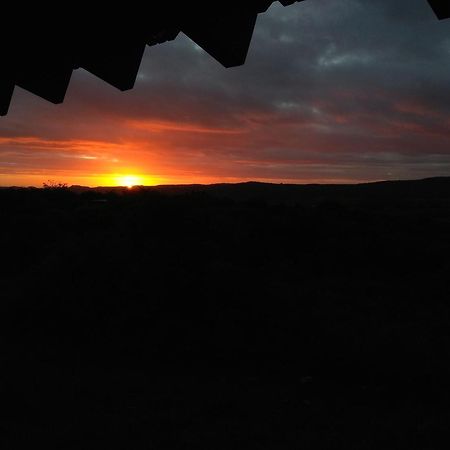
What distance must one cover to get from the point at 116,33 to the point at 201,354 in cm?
723

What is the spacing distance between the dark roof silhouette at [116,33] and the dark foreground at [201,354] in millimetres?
4900

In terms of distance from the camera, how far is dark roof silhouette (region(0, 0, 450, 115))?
3.33ft

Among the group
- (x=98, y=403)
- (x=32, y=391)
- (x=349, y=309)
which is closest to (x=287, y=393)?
(x=98, y=403)

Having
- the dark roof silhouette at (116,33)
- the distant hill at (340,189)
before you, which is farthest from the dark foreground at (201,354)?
the distant hill at (340,189)

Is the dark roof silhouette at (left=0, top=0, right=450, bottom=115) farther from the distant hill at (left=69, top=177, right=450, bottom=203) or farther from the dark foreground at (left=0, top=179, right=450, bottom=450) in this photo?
the distant hill at (left=69, top=177, right=450, bottom=203)

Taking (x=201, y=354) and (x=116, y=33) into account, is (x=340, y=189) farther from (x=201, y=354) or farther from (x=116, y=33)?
(x=116, y=33)

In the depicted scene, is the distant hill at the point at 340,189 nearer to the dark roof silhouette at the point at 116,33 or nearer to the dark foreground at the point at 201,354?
the dark foreground at the point at 201,354

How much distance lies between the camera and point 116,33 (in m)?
1.14

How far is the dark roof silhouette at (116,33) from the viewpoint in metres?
1.01

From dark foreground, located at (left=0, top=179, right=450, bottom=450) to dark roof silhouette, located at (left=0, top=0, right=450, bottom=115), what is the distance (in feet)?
16.1

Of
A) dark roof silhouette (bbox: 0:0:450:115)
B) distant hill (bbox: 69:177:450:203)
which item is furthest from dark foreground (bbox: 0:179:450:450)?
distant hill (bbox: 69:177:450:203)

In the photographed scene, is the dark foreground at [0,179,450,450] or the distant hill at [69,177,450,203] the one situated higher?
the distant hill at [69,177,450,203]

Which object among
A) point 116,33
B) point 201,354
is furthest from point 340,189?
point 116,33

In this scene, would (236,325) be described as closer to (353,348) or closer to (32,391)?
(353,348)
